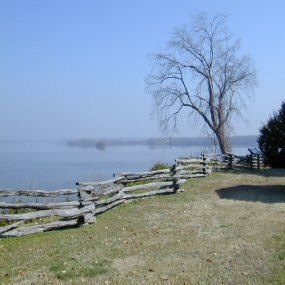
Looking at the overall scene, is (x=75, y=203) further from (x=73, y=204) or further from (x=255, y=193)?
(x=255, y=193)

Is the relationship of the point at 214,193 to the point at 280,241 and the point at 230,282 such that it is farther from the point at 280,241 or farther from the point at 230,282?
the point at 230,282

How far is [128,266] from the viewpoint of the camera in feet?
27.1

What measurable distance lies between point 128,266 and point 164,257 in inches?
33.0

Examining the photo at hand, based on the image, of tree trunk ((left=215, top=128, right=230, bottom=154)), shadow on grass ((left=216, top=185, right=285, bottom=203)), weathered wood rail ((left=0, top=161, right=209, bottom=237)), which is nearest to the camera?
weathered wood rail ((left=0, top=161, right=209, bottom=237))

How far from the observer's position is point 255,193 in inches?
681

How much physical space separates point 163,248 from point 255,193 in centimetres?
869

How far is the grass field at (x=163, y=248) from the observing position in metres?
7.71

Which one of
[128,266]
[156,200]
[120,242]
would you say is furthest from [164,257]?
[156,200]

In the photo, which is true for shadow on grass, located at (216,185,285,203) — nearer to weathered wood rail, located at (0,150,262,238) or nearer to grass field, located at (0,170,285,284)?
grass field, located at (0,170,285,284)

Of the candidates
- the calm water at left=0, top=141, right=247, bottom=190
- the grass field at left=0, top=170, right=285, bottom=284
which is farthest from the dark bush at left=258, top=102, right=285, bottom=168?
the grass field at left=0, top=170, right=285, bottom=284

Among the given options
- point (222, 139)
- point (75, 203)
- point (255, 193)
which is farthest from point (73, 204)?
point (222, 139)

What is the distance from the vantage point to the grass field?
7.71 meters

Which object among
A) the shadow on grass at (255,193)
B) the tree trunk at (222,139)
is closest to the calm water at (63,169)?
the tree trunk at (222,139)

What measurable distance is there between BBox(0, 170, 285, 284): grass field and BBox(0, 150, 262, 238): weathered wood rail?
0.34m
